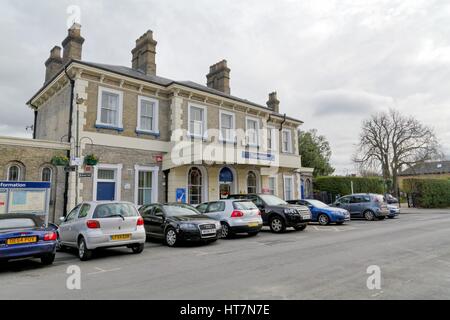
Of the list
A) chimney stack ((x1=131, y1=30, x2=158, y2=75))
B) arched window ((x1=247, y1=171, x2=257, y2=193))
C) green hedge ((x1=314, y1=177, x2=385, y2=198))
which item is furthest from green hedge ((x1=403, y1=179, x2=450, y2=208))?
chimney stack ((x1=131, y1=30, x2=158, y2=75))

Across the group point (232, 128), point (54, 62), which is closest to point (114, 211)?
point (232, 128)

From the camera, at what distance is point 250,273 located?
654 cm

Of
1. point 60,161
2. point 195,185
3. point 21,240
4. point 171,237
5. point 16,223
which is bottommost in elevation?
point 171,237

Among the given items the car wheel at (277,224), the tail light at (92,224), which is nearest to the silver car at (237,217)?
the car wheel at (277,224)

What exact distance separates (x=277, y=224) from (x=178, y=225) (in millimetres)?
5261

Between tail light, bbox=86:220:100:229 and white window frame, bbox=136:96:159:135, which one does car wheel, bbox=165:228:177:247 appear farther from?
white window frame, bbox=136:96:159:135

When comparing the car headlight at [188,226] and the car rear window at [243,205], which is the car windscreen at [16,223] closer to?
the car headlight at [188,226]

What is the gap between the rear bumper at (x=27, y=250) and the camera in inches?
293

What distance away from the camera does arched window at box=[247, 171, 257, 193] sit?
73.3 feet

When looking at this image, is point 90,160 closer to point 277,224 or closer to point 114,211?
point 114,211

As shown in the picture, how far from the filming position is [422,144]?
42.5 meters

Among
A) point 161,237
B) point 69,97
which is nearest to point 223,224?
point 161,237

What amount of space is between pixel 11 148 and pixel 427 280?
1495 centimetres

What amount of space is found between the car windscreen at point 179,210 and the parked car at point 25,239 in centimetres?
413
